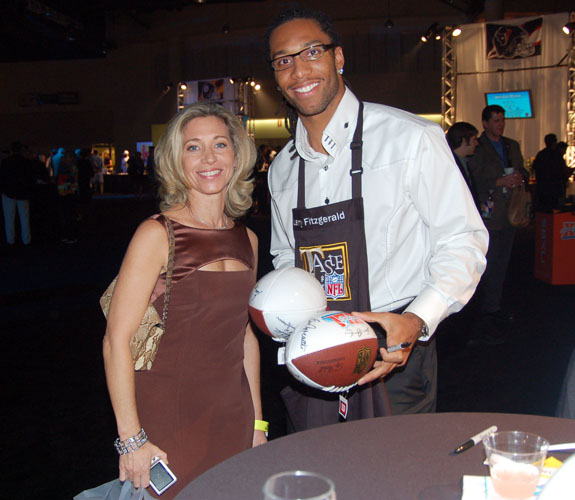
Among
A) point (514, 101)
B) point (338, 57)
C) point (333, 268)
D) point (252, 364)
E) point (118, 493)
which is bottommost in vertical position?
point (118, 493)

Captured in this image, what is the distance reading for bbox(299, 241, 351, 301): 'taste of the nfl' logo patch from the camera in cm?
172

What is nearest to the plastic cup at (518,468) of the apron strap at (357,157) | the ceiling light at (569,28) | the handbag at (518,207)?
the apron strap at (357,157)

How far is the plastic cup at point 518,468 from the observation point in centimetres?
90

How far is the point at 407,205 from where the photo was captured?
176cm

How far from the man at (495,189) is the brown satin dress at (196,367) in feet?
11.0

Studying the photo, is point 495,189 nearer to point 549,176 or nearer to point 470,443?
point 470,443

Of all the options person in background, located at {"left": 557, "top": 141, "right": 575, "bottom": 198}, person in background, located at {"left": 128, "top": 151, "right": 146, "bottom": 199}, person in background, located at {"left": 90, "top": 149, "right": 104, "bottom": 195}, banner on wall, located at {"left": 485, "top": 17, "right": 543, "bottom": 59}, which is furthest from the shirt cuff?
person in background, located at {"left": 90, "top": 149, "right": 104, "bottom": 195}

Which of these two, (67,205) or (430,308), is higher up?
(67,205)

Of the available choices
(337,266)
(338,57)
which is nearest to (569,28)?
(338,57)

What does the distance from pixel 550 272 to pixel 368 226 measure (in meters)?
5.62

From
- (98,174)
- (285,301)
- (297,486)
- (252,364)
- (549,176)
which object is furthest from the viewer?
(98,174)

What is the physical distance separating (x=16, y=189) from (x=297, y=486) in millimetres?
9846

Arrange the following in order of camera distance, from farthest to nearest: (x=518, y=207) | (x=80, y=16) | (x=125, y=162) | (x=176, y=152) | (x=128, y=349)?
(x=125, y=162) → (x=80, y=16) → (x=518, y=207) → (x=176, y=152) → (x=128, y=349)

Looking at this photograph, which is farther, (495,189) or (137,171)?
(137,171)
